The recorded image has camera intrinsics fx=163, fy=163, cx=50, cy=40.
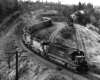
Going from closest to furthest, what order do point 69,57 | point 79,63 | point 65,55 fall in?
→ point 79,63 → point 69,57 → point 65,55

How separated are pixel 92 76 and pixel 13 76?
44.8ft

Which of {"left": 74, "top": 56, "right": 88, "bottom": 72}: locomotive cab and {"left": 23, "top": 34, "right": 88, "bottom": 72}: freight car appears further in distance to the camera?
{"left": 23, "top": 34, "right": 88, "bottom": 72}: freight car

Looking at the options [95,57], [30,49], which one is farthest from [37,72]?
[95,57]

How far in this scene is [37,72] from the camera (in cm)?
2744

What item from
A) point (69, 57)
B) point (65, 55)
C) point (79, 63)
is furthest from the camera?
point (65, 55)

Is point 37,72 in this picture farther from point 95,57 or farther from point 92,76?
point 95,57

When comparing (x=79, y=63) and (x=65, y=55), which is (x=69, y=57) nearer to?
(x=65, y=55)

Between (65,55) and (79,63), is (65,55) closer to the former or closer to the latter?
(65,55)

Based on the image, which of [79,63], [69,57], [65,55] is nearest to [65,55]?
[65,55]

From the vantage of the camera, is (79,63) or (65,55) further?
(65,55)

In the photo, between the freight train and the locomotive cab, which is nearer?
the locomotive cab

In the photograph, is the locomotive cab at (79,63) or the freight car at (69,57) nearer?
the locomotive cab at (79,63)

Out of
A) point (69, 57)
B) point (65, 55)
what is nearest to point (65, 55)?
point (65, 55)

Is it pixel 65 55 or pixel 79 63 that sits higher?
pixel 65 55
